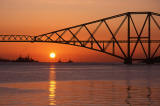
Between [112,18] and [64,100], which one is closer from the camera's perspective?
[64,100]

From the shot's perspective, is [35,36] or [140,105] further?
[35,36]

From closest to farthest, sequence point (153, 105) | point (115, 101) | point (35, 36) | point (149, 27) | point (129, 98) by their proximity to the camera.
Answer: point (153, 105) → point (115, 101) → point (129, 98) → point (149, 27) → point (35, 36)

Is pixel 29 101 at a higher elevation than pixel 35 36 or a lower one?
lower

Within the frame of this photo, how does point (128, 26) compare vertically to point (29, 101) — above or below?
above

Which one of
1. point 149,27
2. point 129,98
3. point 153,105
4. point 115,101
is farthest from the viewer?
point 149,27

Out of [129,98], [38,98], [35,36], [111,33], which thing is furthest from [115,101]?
[35,36]

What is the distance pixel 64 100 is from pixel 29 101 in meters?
1.58

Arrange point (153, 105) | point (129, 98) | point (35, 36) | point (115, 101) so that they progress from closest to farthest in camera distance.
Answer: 1. point (153, 105)
2. point (115, 101)
3. point (129, 98)
4. point (35, 36)

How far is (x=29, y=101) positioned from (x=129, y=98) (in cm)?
468

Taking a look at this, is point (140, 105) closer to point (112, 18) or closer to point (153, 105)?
point (153, 105)

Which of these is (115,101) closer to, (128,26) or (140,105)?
(140,105)

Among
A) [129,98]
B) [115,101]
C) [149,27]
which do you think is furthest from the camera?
[149,27]

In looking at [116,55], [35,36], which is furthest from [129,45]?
[35,36]

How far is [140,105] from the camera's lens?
15844 mm
